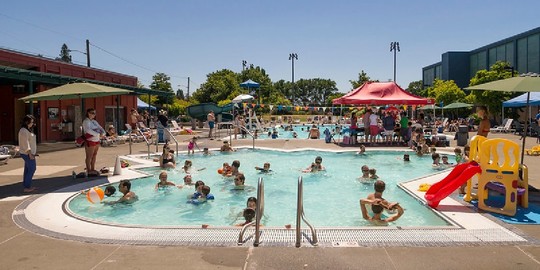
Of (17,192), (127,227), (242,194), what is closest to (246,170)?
(242,194)

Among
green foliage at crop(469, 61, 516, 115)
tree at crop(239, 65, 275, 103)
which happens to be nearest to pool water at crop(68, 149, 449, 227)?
green foliage at crop(469, 61, 516, 115)

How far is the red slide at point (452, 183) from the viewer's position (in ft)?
21.1

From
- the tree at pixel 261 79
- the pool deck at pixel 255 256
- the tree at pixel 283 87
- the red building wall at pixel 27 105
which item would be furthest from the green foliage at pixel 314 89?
the pool deck at pixel 255 256

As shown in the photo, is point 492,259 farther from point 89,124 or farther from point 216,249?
point 89,124

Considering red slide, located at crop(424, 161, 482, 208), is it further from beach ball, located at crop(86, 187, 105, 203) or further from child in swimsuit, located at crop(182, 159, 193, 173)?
child in swimsuit, located at crop(182, 159, 193, 173)

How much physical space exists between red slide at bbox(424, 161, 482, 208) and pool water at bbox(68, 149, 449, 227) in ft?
0.75

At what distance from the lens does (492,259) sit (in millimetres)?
4219

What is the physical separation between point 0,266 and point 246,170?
28.6 ft

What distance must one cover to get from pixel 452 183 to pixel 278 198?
4226 millimetres

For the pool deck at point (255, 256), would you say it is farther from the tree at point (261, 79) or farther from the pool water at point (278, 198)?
the tree at point (261, 79)

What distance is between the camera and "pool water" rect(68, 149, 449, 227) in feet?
24.4

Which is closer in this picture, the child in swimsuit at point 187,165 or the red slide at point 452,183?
the red slide at point 452,183

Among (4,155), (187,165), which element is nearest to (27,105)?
(4,155)

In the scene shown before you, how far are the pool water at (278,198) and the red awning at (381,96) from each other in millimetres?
4500
